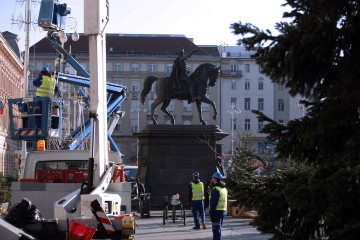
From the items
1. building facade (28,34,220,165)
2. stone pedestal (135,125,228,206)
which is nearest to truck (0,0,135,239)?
stone pedestal (135,125,228,206)

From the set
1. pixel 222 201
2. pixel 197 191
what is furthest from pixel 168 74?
pixel 222 201

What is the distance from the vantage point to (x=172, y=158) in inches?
1240

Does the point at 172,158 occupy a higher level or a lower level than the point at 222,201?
higher

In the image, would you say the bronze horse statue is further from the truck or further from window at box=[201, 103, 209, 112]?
window at box=[201, 103, 209, 112]

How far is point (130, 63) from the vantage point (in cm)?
10850

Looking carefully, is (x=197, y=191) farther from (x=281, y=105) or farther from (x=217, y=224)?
(x=281, y=105)

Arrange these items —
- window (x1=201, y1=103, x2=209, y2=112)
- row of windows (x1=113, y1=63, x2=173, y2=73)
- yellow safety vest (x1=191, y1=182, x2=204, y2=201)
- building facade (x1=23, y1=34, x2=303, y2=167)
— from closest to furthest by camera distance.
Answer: yellow safety vest (x1=191, y1=182, x2=204, y2=201)
window (x1=201, y1=103, x2=209, y2=112)
building facade (x1=23, y1=34, x2=303, y2=167)
row of windows (x1=113, y1=63, x2=173, y2=73)

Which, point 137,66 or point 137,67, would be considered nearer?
point 137,67

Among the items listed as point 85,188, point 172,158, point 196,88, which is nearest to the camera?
point 85,188

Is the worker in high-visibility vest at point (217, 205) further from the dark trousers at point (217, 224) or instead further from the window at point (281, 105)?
the window at point (281, 105)

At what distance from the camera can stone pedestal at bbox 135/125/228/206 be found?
31.0 metres

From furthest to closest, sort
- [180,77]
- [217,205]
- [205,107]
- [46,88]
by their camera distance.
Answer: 1. [205,107]
2. [180,77]
3. [46,88]
4. [217,205]

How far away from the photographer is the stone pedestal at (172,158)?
31.0 m

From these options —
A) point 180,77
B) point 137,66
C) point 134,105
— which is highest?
point 137,66
